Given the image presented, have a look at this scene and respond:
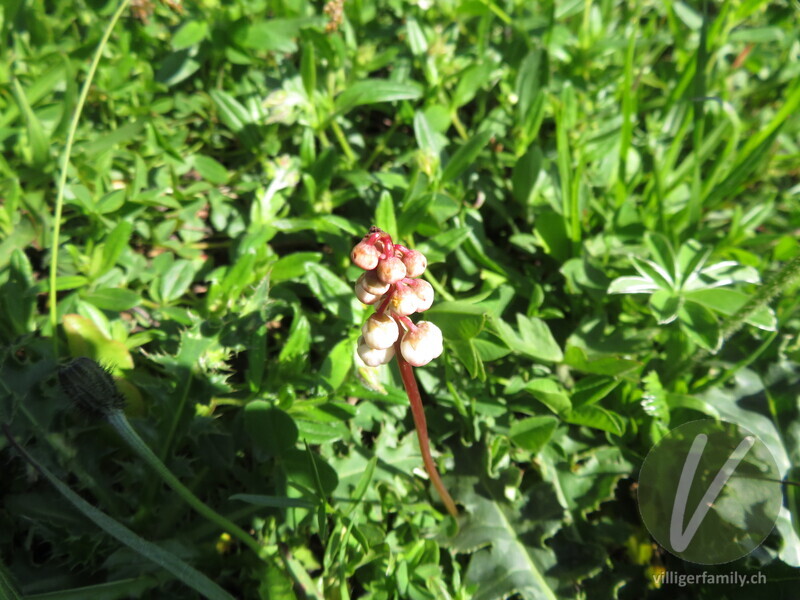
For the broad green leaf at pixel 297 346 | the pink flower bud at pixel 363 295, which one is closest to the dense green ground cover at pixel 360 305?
the broad green leaf at pixel 297 346

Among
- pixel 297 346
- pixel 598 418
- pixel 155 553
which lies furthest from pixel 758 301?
pixel 155 553

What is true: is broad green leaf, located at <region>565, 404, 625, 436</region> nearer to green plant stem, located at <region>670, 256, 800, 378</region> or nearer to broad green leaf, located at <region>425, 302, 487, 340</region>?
green plant stem, located at <region>670, 256, 800, 378</region>

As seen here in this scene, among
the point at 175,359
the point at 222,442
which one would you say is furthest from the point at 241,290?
the point at 222,442

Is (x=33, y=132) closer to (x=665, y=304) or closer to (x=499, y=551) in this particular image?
(x=499, y=551)

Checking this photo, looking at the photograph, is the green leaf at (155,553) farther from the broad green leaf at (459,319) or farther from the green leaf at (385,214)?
the green leaf at (385,214)

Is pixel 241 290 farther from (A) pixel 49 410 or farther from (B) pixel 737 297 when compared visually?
(B) pixel 737 297

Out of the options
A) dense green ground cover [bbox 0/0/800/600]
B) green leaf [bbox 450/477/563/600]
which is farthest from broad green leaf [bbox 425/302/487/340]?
green leaf [bbox 450/477/563/600]
